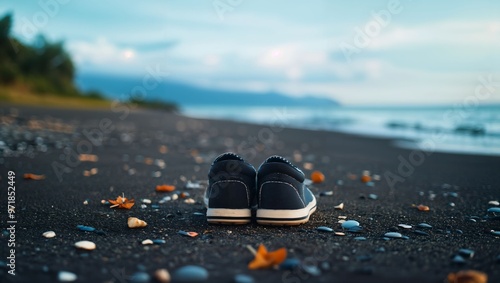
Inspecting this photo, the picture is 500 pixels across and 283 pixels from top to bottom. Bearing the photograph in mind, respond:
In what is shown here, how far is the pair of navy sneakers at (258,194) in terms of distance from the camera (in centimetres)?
322

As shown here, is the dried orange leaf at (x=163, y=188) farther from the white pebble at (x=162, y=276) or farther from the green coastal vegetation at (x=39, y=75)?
the green coastal vegetation at (x=39, y=75)

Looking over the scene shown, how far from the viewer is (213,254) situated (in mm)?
2566

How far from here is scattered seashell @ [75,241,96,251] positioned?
2.64 m

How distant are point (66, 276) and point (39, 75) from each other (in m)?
43.4

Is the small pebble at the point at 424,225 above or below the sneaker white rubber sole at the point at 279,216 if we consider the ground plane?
below

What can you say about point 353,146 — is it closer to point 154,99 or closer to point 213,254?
point 213,254

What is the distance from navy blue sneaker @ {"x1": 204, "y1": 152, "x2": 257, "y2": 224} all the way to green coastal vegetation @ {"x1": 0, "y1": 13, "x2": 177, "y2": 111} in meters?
22.9

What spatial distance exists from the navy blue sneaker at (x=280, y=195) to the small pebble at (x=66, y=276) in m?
1.52

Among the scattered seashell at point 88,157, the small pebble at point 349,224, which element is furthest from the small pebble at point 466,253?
the scattered seashell at point 88,157

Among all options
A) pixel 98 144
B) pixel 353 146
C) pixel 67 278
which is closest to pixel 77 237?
pixel 67 278

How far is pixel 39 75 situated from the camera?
39.4m

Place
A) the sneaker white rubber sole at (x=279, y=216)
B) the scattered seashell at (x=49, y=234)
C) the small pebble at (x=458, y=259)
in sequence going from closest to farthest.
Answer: the small pebble at (x=458, y=259) → the scattered seashell at (x=49, y=234) → the sneaker white rubber sole at (x=279, y=216)

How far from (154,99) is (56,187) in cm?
5799

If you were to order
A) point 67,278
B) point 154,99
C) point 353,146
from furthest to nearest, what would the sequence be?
1. point 154,99
2. point 353,146
3. point 67,278
